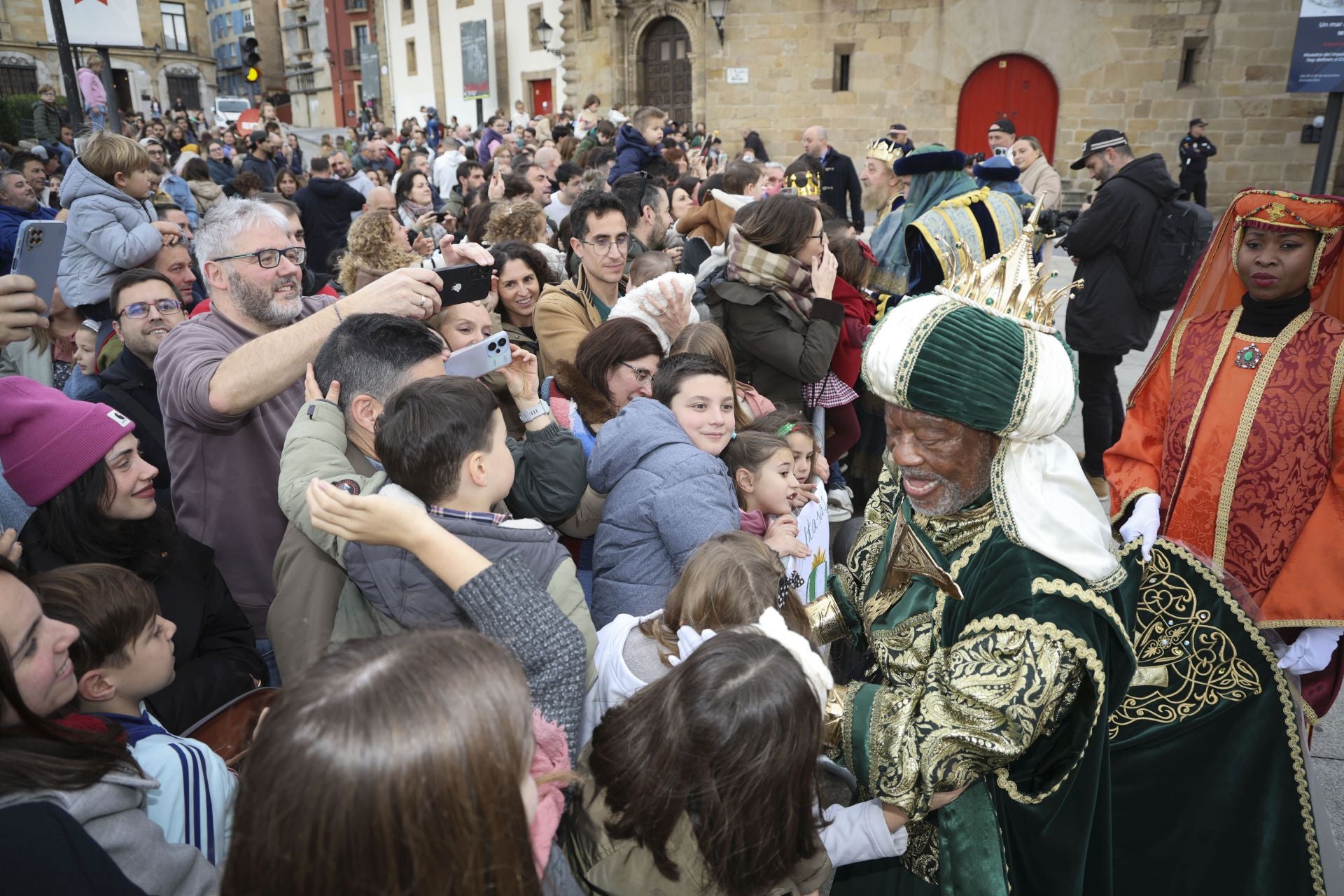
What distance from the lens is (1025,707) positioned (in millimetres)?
1599

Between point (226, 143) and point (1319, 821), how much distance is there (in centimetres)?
2170

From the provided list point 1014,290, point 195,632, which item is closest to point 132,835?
point 195,632

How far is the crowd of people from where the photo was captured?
1271 millimetres

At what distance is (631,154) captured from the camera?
8.79 meters

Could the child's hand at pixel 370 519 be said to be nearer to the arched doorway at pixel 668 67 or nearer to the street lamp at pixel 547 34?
the arched doorway at pixel 668 67

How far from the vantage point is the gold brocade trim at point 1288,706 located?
6.80 ft

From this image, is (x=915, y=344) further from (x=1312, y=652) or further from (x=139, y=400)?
(x=139, y=400)

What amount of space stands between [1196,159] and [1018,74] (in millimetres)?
4321

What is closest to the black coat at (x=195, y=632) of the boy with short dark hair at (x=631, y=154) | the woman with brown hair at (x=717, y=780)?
the woman with brown hair at (x=717, y=780)

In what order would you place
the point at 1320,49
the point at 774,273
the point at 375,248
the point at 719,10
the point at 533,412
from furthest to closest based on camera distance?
the point at 719,10 < the point at 1320,49 < the point at 375,248 < the point at 774,273 < the point at 533,412

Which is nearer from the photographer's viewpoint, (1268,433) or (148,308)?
(1268,433)

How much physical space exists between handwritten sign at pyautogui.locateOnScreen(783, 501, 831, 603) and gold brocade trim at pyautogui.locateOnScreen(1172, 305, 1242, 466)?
4.18 feet

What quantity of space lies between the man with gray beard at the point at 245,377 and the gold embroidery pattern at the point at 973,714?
1.82m

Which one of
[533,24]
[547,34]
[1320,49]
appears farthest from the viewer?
[533,24]
